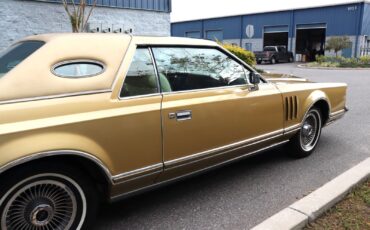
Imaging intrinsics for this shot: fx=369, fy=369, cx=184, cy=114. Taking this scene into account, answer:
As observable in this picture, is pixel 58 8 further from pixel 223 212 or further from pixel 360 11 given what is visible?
pixel 360 11

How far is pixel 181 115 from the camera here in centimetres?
326

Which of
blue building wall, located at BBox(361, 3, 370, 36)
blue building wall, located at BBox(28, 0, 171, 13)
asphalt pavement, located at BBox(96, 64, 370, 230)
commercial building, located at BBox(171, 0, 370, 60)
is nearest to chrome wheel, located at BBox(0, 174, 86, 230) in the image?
asphalt pavement, located at BBox(96, 64, 370, 230)

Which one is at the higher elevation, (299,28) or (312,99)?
(299,28)

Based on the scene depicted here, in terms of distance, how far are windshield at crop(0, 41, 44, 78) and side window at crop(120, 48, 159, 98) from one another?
73cm

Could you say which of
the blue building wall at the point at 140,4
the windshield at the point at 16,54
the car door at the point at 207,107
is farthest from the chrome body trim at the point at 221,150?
the blue building wall at the point at 140,4

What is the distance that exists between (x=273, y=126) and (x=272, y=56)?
29.1 m

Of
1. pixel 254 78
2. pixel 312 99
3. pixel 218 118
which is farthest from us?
pixel 312 99

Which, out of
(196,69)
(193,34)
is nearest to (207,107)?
(196,69)

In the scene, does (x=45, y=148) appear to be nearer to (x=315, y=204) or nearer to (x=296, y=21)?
(x=315, y=204)

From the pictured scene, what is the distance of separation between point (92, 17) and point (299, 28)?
97.0 ft

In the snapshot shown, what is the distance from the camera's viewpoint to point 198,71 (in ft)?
12.1

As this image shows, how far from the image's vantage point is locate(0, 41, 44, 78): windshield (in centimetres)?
282

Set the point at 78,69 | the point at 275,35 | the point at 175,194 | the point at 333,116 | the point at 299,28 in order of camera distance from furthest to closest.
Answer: the point at 275,35 → the point at 299,28 → the point at 333,116 → the point at 175,194 → the point at 78,69

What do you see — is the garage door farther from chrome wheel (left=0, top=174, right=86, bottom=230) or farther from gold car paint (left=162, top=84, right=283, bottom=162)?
chrome wheel (left=0, top=174, right=86, bottom=230)
